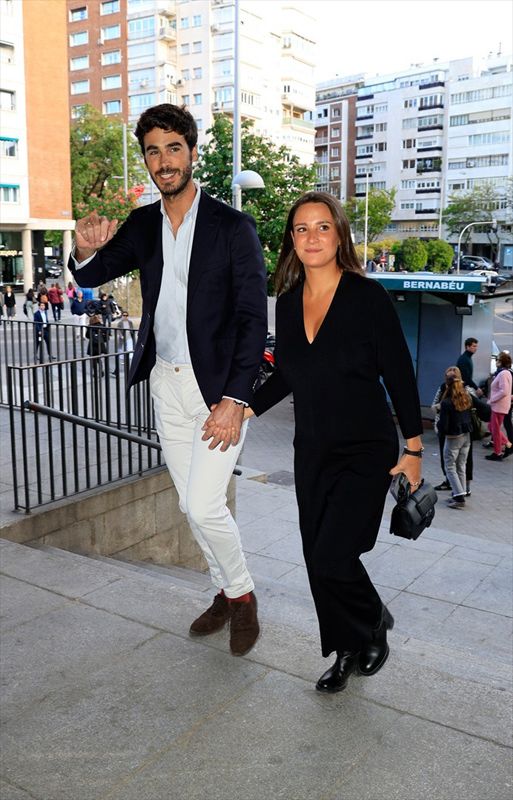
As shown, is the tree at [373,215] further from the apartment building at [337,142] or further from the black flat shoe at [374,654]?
the black flat shoe at [374,654]

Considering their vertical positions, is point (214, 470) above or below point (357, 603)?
above

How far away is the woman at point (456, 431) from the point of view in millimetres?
10625

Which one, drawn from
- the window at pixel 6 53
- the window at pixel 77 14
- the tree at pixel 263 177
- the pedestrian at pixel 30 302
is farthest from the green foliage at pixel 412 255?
the window at pixel 77 14

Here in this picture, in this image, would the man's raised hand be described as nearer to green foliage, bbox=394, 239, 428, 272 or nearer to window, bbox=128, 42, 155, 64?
green foliage, bbox=394, 239, 428, 272

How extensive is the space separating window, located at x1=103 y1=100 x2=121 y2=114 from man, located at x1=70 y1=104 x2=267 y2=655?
85691 mm

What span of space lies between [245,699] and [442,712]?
0.73 meters

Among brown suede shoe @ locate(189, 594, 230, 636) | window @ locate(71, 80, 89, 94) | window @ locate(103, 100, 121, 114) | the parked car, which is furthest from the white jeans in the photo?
window @ locate(71, 80, 89, 94)

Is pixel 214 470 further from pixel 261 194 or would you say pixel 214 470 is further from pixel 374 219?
pixel 374 219

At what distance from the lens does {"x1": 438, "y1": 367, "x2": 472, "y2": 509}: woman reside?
1062 cm

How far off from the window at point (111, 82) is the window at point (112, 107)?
1.46 m

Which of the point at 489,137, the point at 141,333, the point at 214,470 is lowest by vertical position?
the point at 214,470

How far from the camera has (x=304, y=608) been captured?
5367mm

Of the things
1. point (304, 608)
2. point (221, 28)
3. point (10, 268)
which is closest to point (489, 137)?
point (221, 28)

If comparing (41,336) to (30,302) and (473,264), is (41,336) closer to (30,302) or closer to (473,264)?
(30,302)
